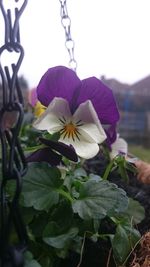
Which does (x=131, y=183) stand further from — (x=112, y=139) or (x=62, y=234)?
(x=62, y=234)

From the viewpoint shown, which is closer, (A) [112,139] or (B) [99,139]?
(B) [99,139]

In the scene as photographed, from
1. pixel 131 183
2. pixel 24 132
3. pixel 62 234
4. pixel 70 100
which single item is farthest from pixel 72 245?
pixel 24 132

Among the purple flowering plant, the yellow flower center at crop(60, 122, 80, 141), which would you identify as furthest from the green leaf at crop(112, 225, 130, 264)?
the yellow flower center at crop(60, 122, 80, 141)

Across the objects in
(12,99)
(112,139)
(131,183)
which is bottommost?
(131,183)

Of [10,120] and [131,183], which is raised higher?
[10,120]

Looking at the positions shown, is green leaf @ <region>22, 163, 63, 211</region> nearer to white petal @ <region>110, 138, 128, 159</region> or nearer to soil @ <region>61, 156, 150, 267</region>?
A: soil @ <region>61, 156, 150, 267</region>

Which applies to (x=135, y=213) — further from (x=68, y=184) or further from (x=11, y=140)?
(x=11, y=140)

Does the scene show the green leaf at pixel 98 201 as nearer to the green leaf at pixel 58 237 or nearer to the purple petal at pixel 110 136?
the green leaf at pixel 58 237
